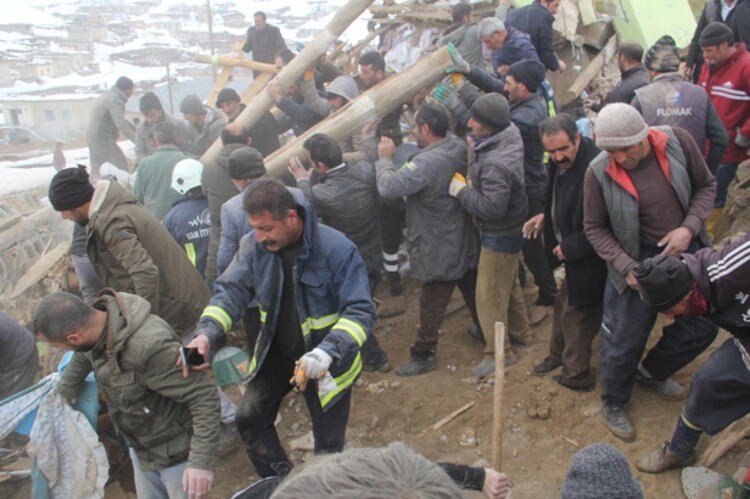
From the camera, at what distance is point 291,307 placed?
3426 mm

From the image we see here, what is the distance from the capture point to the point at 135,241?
4.11 m

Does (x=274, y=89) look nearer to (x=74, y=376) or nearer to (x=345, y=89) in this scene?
(x=345, y=89)

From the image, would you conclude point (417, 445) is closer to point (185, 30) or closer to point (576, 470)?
point (576, 470)

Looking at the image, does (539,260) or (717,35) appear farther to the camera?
(539,260)

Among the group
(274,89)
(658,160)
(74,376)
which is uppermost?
(274,89)

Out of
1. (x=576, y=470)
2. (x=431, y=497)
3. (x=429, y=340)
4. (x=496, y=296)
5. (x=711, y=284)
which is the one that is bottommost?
(x=429, y=340)

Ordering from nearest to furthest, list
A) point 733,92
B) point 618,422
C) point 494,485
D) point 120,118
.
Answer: point 494,485
point 618,422
point 733,92
point 120,118

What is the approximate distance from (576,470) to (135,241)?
11.2ft

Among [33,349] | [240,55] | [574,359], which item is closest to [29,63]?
[240,55]

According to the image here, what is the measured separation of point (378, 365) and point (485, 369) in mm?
1051

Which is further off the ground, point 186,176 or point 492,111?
point 492,111

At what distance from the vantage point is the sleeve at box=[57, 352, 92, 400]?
3.54 meters

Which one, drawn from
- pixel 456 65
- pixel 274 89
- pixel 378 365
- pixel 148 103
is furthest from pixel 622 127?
pixel 148 103

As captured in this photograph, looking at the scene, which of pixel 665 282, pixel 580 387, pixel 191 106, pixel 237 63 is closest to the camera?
pixel 665 282
